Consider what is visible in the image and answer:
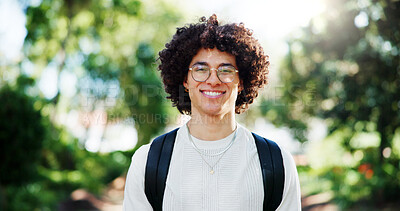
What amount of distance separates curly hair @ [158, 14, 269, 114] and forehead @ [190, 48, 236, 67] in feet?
0.09

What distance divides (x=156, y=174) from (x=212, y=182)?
1.19ft

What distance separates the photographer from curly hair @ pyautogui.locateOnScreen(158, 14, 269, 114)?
2.47 metres

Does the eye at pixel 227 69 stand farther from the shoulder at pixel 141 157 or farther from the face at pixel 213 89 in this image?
the shoulder at pixel 141 157

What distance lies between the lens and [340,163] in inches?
492

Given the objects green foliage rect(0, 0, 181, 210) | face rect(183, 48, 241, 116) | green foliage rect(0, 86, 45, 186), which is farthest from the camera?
green foliage rect(0, 0, 181, 210)

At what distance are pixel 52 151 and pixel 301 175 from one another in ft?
36.7

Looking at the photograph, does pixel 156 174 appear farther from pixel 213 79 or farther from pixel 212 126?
pixel 213 79

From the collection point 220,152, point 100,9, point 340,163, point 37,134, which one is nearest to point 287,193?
point 220,152

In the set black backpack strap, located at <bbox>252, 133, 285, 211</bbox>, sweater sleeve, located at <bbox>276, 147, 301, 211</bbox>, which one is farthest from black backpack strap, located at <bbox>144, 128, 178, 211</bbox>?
sweater sleeve, located at <bbox>276, 147, 301, 211</bbox>

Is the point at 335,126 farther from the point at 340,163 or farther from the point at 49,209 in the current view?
the point at 49,209

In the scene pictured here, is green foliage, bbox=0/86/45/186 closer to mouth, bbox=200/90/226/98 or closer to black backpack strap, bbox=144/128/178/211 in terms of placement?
black backpack strap, bbox=144/128/178/211

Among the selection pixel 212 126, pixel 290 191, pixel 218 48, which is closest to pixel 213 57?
pixel 218 48

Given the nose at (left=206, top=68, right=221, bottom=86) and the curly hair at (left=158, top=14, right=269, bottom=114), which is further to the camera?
the curly hair at (left=158, top=14, right=269, bottom=114)

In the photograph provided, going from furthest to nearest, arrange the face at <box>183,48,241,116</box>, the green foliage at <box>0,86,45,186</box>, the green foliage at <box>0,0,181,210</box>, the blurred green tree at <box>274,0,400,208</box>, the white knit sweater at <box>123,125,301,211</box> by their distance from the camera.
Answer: the blurred green tree at <box>274,0,400,208</box> < the green foliage at <box>0,0,181,210</box> < the green foliage at <box>0,86,45,186</box> < the face at <box>183,48,241,116</box> < the white knit sweater at <box>123,125,301,211</box>
